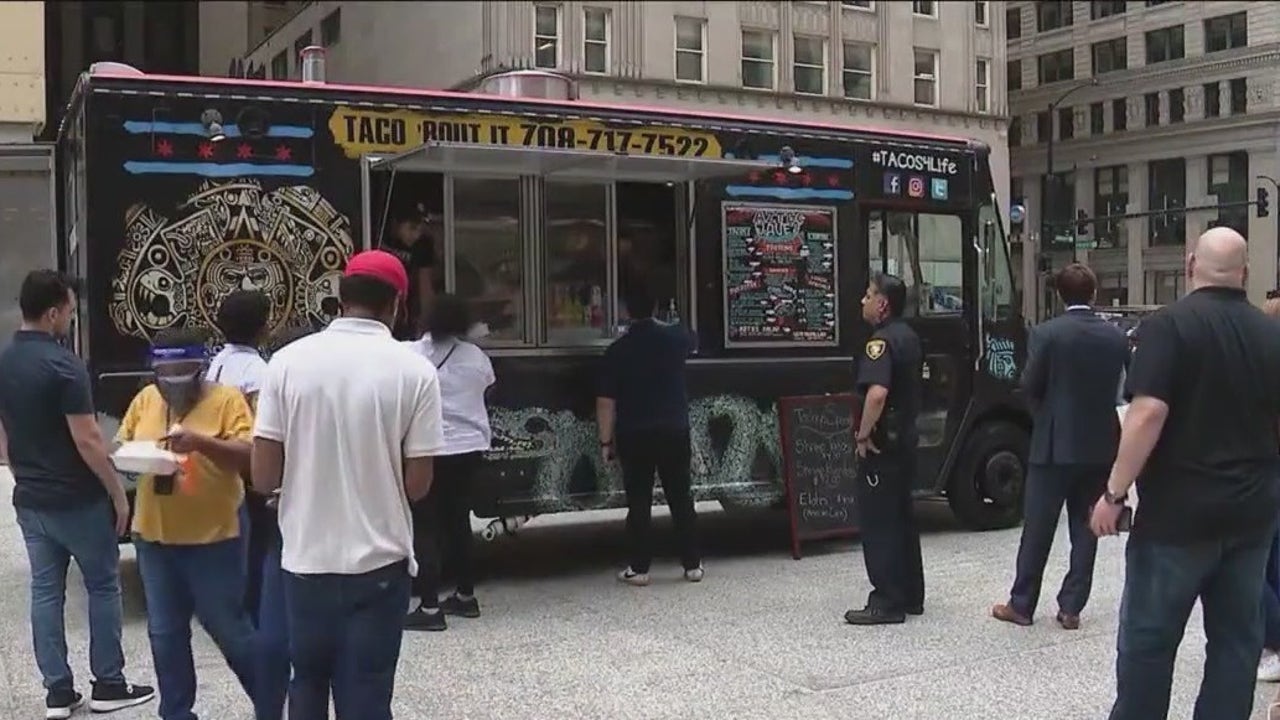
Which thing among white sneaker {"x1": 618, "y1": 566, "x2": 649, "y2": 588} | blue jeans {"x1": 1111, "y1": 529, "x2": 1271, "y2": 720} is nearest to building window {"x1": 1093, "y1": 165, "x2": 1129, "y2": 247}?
white sneaker {"x1": 618, "y1": 566, "x2": 649, "y2": 588}

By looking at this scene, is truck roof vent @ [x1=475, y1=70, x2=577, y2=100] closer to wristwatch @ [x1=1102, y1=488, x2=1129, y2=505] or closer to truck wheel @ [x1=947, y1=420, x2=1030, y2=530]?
truck wheel @ [x1=947, y1=420, x2=1030, y2=530]

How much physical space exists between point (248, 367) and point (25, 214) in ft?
13.9

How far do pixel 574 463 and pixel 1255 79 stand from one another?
524cm

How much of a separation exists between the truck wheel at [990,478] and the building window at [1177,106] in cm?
249

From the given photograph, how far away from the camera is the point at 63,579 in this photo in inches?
199

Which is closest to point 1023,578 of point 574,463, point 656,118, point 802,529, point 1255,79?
point 802,529

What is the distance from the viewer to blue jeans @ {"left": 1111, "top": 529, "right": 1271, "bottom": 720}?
12.7ft

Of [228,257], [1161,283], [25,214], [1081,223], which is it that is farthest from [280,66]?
[1161,283]

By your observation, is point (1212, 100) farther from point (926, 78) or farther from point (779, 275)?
point (926, 78)

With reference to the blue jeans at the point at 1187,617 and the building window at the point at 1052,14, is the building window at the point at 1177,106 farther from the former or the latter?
the blue jeans at the point at 1187,617

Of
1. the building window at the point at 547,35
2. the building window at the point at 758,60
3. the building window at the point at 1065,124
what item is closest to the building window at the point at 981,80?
the building window at the point at 758,60

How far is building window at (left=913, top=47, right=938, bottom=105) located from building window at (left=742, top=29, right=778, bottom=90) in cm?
392

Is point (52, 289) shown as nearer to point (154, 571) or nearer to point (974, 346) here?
point (154, 571)

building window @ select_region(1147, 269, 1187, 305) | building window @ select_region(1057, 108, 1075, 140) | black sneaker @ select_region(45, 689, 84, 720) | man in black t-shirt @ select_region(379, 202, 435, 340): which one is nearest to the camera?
black sneaker @ select_region(45, 689, 84, 720)
